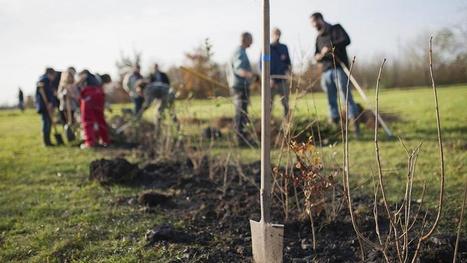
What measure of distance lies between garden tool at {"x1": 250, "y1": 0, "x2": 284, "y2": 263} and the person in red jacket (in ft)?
20.5

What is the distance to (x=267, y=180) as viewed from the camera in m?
2.93

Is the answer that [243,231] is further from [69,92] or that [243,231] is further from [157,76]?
[157,76]

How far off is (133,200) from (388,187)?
2720mm

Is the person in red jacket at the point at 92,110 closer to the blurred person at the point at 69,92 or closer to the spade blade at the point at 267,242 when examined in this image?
the blurred person at the point at 69,92

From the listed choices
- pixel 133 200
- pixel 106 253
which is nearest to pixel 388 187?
pixel 133 200

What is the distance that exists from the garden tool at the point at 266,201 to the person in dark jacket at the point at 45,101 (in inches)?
297

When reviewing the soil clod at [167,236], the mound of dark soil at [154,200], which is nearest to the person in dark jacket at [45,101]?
the mound of dark soil at [154,200]

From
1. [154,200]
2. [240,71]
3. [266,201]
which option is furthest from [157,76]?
[266,201]

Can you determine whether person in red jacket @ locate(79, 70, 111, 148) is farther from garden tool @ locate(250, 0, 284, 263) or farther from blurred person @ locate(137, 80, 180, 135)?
garden tool @ locate(250, 0, 284, 263)

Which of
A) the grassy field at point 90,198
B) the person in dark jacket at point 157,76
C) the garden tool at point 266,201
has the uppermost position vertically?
the person in dark jacket at point 157,76

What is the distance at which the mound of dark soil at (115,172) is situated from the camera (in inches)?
212

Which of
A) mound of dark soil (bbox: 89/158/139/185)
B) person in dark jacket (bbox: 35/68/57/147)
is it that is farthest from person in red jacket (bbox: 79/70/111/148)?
mound of dark soil (bbox: 89/158/139/185)

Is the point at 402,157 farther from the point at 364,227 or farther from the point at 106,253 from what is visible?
the point at 106,253

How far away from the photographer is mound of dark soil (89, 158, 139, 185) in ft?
17.6
